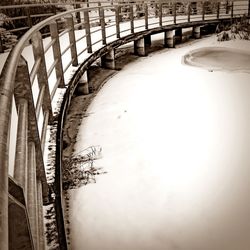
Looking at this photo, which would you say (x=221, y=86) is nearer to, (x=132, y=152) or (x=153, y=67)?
(x=153, y=67)

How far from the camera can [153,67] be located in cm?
759

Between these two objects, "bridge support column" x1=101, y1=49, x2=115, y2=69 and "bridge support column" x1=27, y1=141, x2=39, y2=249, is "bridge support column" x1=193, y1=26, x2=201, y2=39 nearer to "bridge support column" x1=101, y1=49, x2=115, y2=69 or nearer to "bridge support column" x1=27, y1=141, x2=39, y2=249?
"bridge support column" x1=101, y1=49, x2=115, y2=69

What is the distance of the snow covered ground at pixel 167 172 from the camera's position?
2650 millimetres

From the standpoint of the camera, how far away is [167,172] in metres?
3.36

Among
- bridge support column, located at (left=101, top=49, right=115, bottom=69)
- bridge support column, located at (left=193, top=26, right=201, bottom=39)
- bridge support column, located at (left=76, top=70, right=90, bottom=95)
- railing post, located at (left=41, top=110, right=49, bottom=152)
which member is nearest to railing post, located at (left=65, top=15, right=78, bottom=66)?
bridge support column, located at (left=76, top=70, right=90, bottom=95)

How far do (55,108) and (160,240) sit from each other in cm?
159

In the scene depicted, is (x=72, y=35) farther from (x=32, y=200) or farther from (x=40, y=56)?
(x=32, y=200)

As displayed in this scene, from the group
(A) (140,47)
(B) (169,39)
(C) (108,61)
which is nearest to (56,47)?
(C) (108,61)

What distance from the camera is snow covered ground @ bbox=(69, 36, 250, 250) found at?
104 inches

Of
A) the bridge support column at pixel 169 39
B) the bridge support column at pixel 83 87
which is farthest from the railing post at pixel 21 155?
the bridge support column at pixel 169 39

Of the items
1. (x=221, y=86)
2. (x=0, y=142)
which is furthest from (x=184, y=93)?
(x=0, y=142)

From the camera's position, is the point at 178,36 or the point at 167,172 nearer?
the point at 167,172

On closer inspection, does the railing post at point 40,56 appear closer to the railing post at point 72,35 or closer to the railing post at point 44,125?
the railing post at point 44,125

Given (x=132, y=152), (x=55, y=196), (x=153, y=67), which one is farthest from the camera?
(x=153, y=67)
